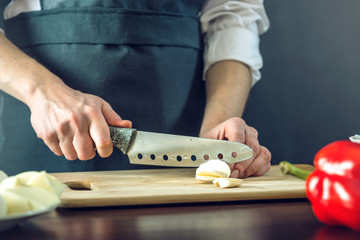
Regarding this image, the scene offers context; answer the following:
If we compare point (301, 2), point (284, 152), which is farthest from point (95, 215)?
point (301, 2)

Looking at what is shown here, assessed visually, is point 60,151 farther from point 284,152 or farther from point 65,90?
point 284,152

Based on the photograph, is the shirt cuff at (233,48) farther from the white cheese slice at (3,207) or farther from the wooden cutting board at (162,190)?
the white cheese slice at (3,207)

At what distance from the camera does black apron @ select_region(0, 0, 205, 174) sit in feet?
4.07

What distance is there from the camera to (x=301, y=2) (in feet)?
6.32

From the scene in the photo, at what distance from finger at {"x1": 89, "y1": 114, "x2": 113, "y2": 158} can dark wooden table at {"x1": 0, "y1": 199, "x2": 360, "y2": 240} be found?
21cm

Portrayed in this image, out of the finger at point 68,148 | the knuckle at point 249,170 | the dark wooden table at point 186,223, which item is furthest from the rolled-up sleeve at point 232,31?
the dark wooden table at point 186,223

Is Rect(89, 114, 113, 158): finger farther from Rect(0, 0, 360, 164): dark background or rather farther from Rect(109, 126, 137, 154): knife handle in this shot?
Rect(0, 0, 360, 164): dark background

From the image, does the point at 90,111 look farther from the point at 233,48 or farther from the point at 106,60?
the point at 233,48

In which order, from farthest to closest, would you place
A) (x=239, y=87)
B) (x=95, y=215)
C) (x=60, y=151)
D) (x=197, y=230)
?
(x=239, y=87), (x=60, y=151), (x=95, y=215), (x=197, y=230)

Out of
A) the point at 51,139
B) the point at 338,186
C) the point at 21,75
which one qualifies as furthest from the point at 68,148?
the point at 338,186

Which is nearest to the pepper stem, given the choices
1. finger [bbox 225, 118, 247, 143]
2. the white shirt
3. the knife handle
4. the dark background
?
finger [bbox 225, 118, 247, 143]

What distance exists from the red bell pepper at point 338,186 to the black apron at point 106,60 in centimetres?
71

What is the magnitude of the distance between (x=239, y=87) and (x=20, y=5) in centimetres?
70

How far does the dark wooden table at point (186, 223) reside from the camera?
60 cm
